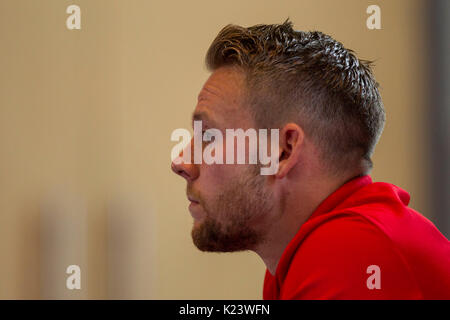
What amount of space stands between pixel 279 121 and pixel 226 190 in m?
0.13

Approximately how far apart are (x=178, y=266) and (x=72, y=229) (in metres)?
0.38

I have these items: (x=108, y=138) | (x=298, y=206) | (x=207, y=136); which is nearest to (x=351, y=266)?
(x=298, y=206)

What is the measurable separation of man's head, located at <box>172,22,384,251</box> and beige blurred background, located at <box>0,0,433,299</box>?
1.02 metres

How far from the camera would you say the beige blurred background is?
182 cm

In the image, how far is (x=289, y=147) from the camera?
30.8 inches

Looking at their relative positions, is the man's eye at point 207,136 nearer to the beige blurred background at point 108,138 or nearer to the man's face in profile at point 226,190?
the man's face in profile at point 226,190

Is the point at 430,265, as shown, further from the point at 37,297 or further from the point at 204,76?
the point at 37,297

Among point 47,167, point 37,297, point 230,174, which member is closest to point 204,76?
point 47,167

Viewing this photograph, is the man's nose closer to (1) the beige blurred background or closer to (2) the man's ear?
(2) the man's ear

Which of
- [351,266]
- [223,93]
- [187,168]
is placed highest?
[223,93]

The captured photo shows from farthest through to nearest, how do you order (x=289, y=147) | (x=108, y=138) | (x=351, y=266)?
(x=108, y=138), (x=289, y=147), (x=351, y=266)

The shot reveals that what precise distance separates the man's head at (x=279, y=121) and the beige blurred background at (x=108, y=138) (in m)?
1.02

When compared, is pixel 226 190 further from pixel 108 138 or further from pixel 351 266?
pixel 108 138

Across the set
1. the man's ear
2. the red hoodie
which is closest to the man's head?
the man's ear
